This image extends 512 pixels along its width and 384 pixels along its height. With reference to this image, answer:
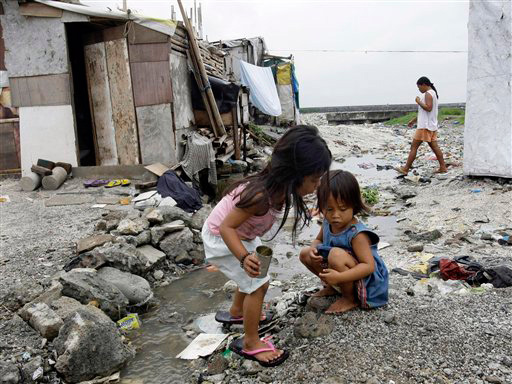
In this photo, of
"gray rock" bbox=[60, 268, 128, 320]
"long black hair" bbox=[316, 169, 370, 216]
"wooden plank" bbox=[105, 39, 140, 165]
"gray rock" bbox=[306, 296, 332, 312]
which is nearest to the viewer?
"long black hair" bbox=[316, 169, 370, 216]

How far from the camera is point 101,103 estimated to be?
8.30 metres

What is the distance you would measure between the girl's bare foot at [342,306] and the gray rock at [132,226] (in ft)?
9.66

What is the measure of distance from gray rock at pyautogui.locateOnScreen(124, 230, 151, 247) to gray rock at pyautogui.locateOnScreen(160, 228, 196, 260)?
0.17 meters

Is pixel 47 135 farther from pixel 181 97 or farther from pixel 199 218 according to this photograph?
pixel 199 218

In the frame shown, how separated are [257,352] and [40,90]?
7.20 metres

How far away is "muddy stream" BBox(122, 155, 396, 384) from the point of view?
3.12m

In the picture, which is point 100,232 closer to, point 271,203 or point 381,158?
point 271,203

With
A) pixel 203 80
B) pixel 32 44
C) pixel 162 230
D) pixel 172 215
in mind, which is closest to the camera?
pixel 162 230

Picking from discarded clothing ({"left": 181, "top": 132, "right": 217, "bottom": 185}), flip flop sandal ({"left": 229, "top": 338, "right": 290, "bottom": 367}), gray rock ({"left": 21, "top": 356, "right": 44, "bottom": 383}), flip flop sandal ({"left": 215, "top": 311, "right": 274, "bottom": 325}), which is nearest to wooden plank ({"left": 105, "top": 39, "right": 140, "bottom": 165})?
discarded clothing ({"left": 181, "top": 132, "right": 217, "bottom": 185})

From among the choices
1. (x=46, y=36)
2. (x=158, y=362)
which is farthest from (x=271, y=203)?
(x=46, y=36)

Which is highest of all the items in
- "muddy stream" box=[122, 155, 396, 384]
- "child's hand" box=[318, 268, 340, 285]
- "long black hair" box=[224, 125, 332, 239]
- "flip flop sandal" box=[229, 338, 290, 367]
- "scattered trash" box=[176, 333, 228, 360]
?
"long black hair" box=[224, 125, 332, 239]

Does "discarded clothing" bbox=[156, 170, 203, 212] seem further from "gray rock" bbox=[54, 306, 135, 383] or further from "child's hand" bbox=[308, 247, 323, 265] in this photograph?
"child's hand" bbox=[308, 247, 323, 265]

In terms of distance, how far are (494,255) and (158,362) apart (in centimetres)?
307

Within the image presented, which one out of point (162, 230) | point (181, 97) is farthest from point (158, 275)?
point (181, 97)
